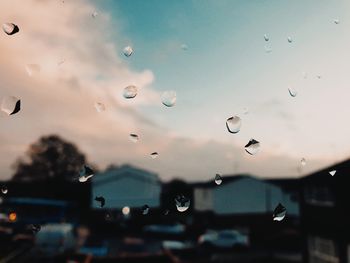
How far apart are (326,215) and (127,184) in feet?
107

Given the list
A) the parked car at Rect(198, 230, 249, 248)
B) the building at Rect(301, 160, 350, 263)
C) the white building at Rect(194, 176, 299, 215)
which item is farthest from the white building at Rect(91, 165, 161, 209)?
the building at Rect(301, 160, 350, 263)

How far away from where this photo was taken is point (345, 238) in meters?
21.5

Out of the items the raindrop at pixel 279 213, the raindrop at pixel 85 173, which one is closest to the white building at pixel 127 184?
the raindrop at pixel 279 213

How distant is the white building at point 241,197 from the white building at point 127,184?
6.70m

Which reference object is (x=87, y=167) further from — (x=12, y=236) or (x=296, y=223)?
(x=296, y=223)

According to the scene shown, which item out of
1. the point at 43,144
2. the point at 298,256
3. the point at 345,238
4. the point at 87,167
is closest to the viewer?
the point at 87,167

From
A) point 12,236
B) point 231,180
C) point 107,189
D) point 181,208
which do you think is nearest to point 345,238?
point 181,208

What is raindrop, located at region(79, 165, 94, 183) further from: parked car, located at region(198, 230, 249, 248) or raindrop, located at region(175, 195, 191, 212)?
parked car, located at region(198, 230, 249, 248)

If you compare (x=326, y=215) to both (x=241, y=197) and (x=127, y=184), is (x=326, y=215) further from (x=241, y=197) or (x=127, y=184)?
(x=127, y=184)

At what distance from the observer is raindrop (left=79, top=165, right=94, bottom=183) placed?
10.8 feet

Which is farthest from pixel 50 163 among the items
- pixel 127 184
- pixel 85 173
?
pixel 85 173

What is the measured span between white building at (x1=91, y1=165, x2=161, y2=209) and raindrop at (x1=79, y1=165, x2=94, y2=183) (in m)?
47.5

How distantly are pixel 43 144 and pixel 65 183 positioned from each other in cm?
2061

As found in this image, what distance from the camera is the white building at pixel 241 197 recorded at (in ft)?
161
